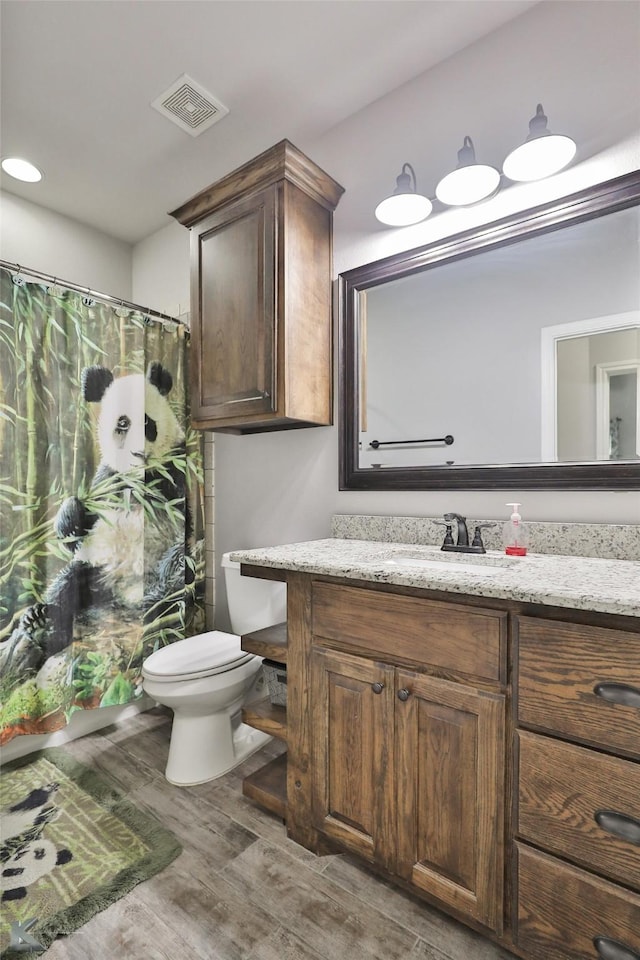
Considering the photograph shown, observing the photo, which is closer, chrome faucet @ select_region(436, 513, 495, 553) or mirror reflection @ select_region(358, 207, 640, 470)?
mirror reflection @ select_region(358, 207, 640, 470)

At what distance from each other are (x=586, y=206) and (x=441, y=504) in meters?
1.01

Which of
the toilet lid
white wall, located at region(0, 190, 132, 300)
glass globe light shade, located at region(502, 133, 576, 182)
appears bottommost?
the toilet lid

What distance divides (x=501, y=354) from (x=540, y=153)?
59cm

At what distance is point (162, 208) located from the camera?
2.58m

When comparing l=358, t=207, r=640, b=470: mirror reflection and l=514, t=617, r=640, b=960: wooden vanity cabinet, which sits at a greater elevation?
l=358, t=207, r=640, b=470: mirror reflection

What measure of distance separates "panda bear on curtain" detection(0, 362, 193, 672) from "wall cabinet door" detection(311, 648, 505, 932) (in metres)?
1.17

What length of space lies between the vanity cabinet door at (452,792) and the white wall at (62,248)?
2.60 m

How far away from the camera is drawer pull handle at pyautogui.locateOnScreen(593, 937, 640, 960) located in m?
0.86

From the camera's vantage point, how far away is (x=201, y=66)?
5.54ft

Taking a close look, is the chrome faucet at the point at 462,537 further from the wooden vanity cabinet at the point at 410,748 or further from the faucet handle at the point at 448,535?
the wooden vanity cabinet at the point at 410,748

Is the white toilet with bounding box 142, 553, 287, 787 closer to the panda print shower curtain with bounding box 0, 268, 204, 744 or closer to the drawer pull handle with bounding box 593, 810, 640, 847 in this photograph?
the panda print shower curtain with bounding box 0, 268, 204, 744

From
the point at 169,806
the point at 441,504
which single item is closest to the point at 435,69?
the point at 441,504

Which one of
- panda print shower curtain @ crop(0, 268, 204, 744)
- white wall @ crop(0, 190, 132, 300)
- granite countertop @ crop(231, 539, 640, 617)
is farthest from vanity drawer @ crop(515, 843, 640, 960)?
white wall @ crop(0, 190, 132, 300)

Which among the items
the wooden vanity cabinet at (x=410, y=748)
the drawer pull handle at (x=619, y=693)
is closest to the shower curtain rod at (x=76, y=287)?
the wooden vanity cabinet at (x=410, y=748)
